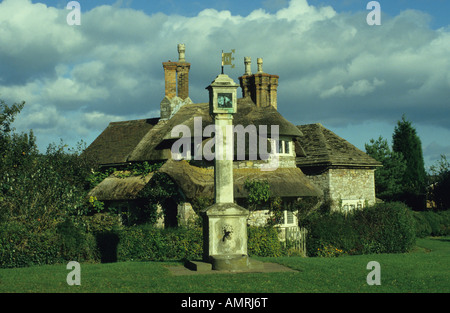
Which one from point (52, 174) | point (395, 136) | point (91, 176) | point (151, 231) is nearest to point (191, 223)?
point (151, 231)

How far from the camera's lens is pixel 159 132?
30188 mm

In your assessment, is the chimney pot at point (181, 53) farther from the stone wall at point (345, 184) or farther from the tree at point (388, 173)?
the tree at point (388, 173)

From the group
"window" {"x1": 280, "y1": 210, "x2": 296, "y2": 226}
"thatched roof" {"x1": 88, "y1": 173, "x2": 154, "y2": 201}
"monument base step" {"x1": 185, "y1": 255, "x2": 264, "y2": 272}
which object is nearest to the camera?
"monument base step" {"x1": 185, "y1": 255, "x2": 264, "y2": 272}

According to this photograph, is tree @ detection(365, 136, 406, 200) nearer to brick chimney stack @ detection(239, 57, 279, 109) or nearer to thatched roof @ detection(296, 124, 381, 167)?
thatched roof @ detection(296, 124, 381, 167)

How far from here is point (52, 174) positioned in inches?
866

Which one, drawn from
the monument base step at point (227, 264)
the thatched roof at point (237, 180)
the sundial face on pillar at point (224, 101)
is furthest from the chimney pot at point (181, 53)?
the monument base step at point (227, 264)

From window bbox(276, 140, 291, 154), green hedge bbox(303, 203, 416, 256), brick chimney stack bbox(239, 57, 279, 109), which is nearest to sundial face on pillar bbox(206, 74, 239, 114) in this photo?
green hedge bbox(303, 203, 416, 256)

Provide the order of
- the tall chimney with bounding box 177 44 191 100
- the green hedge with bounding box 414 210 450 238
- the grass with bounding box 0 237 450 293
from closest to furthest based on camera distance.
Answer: the grass with bounding box 0 237 450 293 → the tall chimney with bounding box 177 44 191 100 → the green hedge with bounding box 414 210 450 238

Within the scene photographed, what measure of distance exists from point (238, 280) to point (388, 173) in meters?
37.9

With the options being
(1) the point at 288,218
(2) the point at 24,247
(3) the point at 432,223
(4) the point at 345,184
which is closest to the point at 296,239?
(1) the point at 288,218

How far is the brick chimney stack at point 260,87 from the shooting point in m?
31.0

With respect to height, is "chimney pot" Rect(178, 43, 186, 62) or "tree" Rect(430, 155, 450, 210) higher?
"chimney pot" Rect(178, 43, 186, 62)

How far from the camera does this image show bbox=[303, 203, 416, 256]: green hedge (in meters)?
23.8
